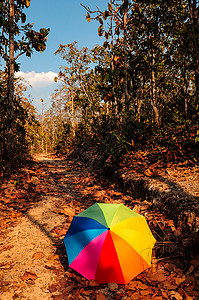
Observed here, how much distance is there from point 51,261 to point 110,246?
1190mm

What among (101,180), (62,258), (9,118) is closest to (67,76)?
(9,118)

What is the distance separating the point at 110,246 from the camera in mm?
2625

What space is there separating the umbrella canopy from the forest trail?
0.57 feet

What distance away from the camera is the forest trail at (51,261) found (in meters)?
2.55

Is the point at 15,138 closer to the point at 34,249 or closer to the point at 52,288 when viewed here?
the point at 34,249

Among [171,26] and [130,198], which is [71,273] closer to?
[130,198]

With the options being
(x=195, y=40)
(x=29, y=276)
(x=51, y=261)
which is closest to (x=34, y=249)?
(x=51, y=261)

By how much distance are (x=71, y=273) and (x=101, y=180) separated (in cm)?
464

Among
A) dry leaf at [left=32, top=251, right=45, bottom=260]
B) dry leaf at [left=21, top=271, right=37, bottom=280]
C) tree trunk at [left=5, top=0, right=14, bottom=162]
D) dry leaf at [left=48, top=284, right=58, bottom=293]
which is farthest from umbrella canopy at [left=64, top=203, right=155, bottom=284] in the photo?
tree trunk at [left=5, top=0, right=14, bottom=162]

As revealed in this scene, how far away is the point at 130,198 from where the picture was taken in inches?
220

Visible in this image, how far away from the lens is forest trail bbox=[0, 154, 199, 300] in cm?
255

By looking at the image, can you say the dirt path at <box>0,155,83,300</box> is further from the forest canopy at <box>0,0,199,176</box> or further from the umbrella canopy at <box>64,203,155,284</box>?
the forest canopy at <box>0,0,199,176</box>

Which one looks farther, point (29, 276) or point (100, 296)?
point (29, 276)

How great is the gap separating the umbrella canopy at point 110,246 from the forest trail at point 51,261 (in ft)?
0.57
